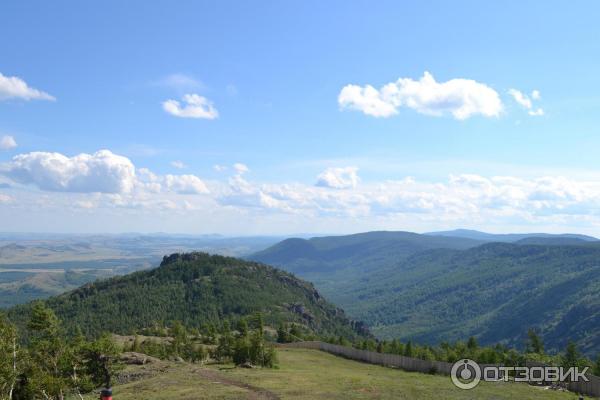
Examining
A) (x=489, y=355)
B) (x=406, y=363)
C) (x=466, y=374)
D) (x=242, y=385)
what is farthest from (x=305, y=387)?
(x=489, y=355)

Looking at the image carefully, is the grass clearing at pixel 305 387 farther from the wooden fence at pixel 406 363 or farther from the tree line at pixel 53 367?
the tree line at pixel 53 367

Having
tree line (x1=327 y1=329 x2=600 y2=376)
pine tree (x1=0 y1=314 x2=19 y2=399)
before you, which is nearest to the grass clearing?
pine tree (x1=0 y1=314 x2=19 y2=399)

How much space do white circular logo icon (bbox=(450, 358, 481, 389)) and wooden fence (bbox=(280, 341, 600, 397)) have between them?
2.95 meters

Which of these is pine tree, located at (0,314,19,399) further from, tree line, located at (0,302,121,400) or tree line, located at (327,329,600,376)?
tree line, located at (327,329,600,376)

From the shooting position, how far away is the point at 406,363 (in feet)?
263

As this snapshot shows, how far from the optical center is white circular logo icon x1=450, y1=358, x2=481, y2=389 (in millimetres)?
59719

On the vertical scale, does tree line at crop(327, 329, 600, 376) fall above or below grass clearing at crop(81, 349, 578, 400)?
below

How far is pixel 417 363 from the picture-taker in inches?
3059

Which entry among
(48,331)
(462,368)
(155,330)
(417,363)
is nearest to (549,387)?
(462,368)

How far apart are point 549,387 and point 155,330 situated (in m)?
123

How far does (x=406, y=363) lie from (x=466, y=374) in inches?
703

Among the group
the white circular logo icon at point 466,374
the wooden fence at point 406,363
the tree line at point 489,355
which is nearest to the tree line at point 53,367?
the white circular logo icon at point 466,374

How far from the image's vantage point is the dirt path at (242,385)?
52500 mm

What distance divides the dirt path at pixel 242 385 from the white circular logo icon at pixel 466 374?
22278 millimetres
